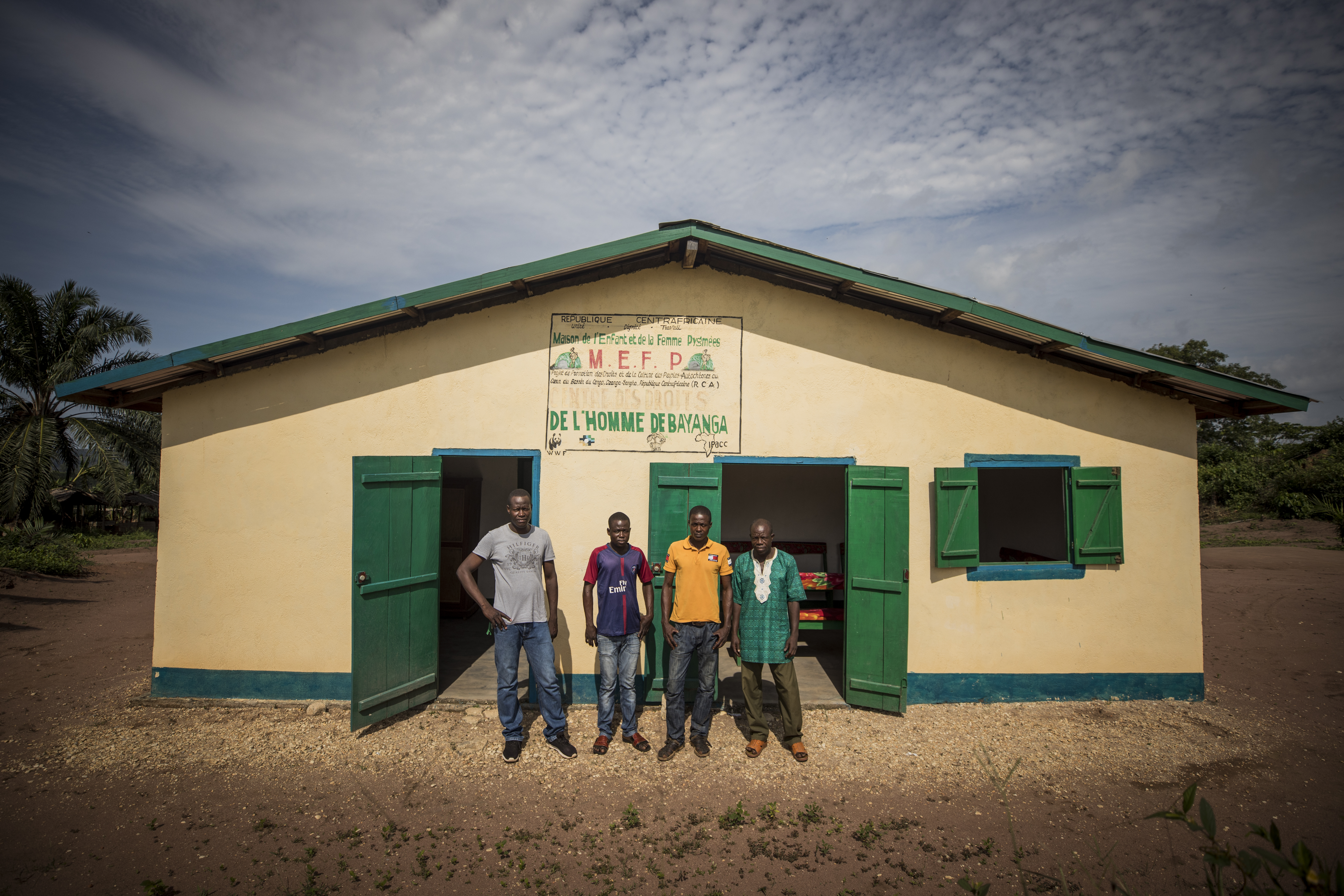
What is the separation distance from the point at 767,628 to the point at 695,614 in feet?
1.84

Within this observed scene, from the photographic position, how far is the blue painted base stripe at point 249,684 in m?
5.69

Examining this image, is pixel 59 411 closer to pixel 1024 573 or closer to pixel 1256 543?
pixel 1024 573

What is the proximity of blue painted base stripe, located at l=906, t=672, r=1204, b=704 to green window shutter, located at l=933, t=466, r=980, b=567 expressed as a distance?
111cm

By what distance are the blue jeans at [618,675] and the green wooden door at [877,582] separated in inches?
79.1

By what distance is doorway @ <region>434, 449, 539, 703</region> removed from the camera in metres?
6.67

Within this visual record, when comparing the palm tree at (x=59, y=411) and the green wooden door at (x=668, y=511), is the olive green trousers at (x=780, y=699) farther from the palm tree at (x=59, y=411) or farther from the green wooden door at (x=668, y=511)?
the palm tree at (x=59, y=411)

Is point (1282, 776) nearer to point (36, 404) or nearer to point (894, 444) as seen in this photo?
point (894, 444)

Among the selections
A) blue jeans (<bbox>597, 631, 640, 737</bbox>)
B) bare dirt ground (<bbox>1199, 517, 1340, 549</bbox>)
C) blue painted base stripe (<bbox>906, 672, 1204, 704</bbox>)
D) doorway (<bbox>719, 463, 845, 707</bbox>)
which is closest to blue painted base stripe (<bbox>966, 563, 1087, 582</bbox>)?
blue painted base stripe (<bbox>906, 672, 1204, 704</bbox>)

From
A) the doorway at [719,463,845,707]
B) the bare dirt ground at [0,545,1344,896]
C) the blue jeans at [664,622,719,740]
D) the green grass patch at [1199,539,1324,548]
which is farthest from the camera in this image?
the green grass patch at [1199,539,1324,548]

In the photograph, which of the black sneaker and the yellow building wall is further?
the yellow building wall

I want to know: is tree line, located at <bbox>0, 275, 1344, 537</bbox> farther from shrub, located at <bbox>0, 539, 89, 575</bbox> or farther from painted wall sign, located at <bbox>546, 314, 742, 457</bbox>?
painted wall sign, located at <bbox>546, 314, 742, 457</bbox>

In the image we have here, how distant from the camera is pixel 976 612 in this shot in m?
5.91

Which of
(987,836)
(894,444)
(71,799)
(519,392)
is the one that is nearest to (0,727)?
(71,799)

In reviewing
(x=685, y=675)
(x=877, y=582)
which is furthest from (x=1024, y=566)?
(x=685, y=675)
